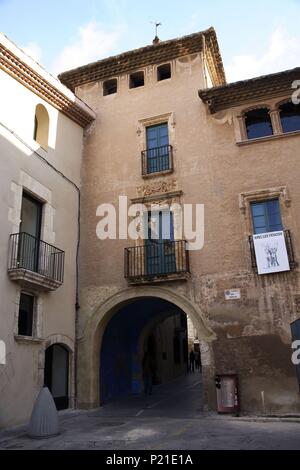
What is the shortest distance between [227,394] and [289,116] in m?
8.29

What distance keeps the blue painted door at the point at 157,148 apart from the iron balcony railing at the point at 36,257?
4.07 meters

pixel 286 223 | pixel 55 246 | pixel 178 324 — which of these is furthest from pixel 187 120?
pixel 178 324

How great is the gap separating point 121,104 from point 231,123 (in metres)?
4.12

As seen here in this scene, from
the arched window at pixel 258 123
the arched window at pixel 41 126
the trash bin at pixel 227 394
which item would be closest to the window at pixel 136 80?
the arched window at pixel 41 126

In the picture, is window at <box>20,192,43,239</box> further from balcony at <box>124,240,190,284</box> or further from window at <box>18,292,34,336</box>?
balcony at <box>124,240,190,284</box>

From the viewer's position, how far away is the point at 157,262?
40.4 feet

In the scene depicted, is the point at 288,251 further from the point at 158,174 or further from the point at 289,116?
the point at 158,174

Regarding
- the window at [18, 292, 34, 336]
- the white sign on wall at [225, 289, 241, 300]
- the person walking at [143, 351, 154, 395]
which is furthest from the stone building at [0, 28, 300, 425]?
the person walking at [143, 351, 154, 395]

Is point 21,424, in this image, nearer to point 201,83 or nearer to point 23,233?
point 23,233

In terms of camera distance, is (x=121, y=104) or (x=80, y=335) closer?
(x=80, y=335)

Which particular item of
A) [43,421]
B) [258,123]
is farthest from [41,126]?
[43,421]

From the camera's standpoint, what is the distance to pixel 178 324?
2400 centimetres

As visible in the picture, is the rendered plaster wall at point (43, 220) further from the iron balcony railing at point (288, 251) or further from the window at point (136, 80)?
the iron balcony railing at point (288, 251)

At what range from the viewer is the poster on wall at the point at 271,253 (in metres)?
10.9
